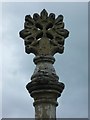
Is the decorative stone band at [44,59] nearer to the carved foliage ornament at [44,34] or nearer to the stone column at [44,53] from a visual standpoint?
the stone column at [44,53]

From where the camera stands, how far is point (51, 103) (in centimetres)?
1602

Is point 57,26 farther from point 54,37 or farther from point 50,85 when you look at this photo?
point 50,85

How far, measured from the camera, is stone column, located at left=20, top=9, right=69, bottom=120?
15.9m

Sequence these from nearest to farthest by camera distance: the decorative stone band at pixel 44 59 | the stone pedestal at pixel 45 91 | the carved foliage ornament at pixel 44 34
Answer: the stone pedestal at pixel 45 91 → the decorative stone band at pixel 44 59 → the carved foliage ornament at pixel 44 34

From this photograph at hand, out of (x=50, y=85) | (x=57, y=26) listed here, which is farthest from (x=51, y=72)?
(x=57, y=26)

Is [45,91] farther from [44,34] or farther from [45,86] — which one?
[44,34]

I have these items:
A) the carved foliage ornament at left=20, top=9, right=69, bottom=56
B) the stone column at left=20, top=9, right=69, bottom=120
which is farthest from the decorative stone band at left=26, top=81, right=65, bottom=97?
the carved foliage ornament at left=20, top=9, right=69, bottom=56

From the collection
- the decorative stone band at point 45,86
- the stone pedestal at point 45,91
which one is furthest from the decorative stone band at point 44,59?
the decorative stone band at point 45,86

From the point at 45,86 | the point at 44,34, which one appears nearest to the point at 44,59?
the point at 44,34

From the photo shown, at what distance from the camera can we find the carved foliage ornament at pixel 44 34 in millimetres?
16594

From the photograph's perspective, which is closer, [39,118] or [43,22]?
[39,118]

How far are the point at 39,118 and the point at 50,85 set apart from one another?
83 cm

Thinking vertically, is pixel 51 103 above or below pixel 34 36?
below

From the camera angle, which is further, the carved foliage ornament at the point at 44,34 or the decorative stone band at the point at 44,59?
the carved foliage ornament at the point at 44,34
